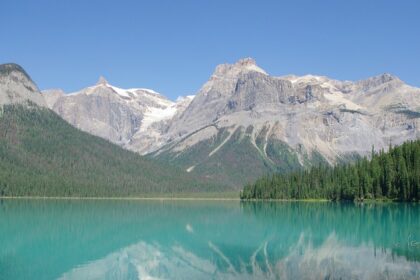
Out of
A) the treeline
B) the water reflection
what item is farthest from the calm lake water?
the treeline

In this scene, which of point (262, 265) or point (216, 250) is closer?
point (262, 265)

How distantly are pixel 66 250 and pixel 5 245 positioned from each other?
724cm

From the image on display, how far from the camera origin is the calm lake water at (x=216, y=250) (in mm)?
48875

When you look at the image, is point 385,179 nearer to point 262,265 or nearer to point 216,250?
point 216,250

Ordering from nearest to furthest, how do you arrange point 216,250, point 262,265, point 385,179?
point 262,265 → point 216,250 → point 385,179

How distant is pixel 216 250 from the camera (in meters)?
63.8

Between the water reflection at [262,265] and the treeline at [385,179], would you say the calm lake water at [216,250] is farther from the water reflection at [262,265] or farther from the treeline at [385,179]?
the treeline at [385,179]

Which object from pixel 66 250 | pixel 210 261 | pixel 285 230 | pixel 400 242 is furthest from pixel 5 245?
pixel 400 242

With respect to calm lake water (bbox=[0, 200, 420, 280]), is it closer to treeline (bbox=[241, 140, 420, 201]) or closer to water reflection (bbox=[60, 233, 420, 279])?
water reflection (bbox=[60, 233, 420, 279])

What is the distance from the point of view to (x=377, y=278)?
43.6 m

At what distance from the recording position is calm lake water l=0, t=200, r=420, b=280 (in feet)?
160

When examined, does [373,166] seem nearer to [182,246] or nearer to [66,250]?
[182,246]

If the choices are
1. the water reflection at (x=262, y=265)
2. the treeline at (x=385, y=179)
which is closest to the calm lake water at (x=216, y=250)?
the water reflection at (x=262, y=265)

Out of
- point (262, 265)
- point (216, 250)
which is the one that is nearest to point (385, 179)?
point (216, 250)
